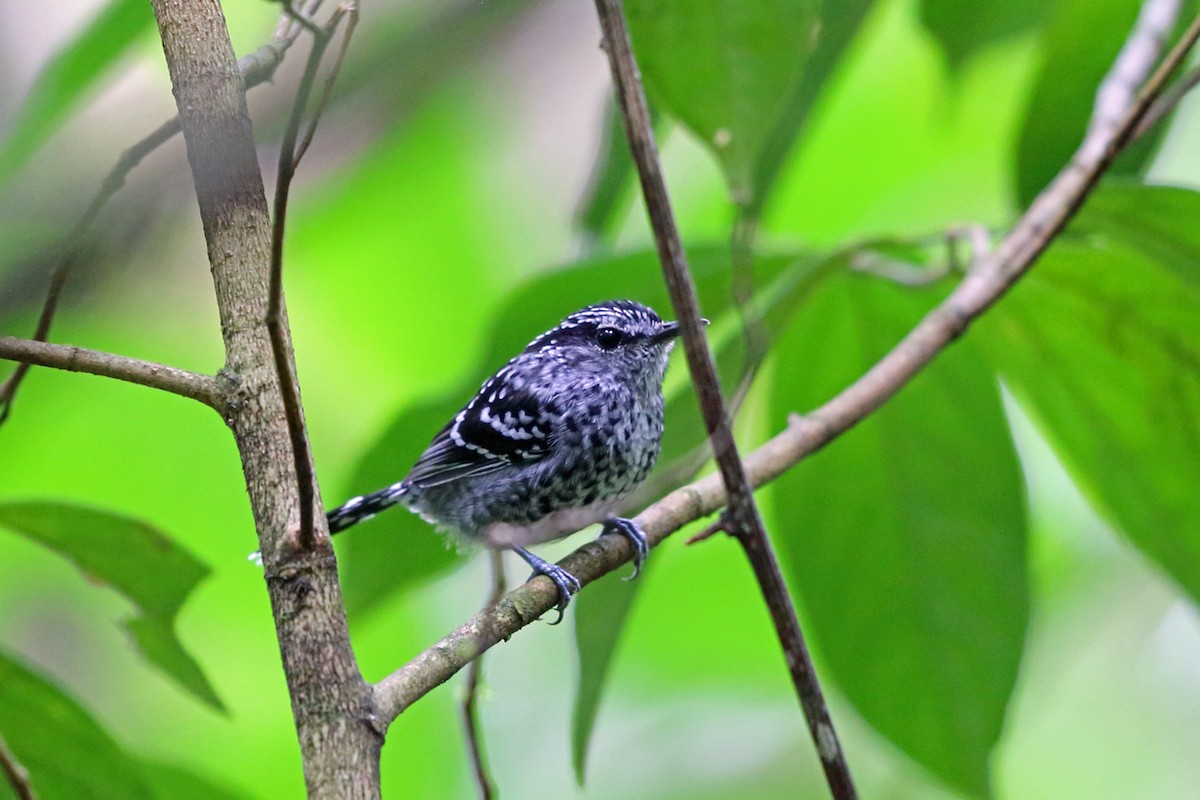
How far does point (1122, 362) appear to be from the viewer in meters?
2.36

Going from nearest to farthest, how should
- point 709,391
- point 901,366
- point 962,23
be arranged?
point 709,391, point 901,366, point 962,23

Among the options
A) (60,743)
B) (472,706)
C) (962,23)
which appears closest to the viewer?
(472,706)

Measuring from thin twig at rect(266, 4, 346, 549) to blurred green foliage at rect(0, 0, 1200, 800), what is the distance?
641 millimetres

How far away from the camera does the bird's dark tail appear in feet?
8.70

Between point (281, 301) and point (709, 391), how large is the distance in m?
0.51

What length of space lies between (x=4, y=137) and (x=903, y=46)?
8.66 ft

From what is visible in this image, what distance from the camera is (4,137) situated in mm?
2443

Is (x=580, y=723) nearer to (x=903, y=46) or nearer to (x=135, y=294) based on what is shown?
(x=135, y=294)

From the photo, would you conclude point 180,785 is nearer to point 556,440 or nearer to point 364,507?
point 364,507

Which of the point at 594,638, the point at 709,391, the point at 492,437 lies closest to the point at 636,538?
the point at 594,638

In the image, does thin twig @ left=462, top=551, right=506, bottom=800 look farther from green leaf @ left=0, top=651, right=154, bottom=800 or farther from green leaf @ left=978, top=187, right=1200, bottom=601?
green leaf @ left=978, top=187, right=1200, bottom=601

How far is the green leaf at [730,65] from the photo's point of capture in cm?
174

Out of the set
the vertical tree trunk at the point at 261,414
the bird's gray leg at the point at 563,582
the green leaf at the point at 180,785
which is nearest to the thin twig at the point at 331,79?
the vertical tree trunk at the point at 261,414

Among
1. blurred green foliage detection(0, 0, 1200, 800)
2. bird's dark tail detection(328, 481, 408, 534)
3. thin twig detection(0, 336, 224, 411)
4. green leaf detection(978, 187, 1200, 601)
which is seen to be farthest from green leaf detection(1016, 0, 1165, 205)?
thin twig detection(0, 336, 224, 411)
